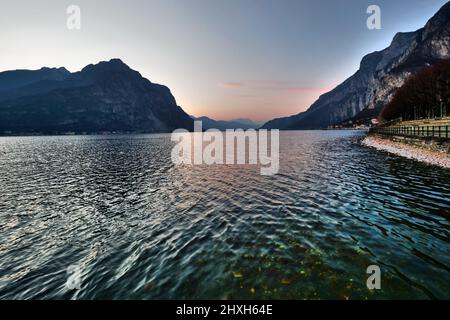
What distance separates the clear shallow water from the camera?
354 inches

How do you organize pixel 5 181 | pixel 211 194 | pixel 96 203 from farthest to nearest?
pixel 5 181 < pixel 211 194 < pixel 96 203

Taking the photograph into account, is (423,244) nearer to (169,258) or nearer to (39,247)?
(169,258)

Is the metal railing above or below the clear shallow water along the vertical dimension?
above

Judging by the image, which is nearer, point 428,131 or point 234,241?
point 234,241

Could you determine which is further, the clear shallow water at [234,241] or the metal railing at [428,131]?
the metal railing at [428,131]

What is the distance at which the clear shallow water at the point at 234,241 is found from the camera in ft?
29.5

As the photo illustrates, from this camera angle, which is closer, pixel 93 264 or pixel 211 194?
pixel 93 264

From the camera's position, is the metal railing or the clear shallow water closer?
the clear shallow water

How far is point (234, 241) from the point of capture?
504 inches

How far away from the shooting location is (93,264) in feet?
36.1

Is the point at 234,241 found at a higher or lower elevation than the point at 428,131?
lower

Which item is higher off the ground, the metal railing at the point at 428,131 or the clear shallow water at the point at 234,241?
the metal railing at the point at 428,131
